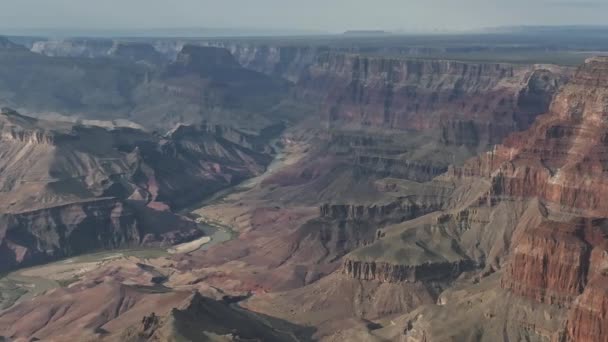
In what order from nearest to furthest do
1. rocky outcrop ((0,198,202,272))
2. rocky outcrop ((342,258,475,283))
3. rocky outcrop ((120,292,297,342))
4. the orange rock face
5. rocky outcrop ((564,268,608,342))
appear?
1. rocky outcrop ((564,268,608,342))
2. the orange rock face
3. rocky outcrop ((120,292,297,342))
4. rocky outcrop ((342,258,475,283))
5. rocky outcrop ((0,198,202,272))

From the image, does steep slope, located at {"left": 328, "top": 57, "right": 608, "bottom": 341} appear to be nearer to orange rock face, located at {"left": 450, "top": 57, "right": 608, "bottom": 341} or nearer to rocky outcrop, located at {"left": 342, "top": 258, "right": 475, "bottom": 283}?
orange rock face, located at {"left": 450, "top": 57, "right": 608, "bottom": 341}

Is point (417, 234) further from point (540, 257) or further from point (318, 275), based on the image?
point (540, 257)

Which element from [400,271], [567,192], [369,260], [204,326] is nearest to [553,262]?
[400,271]

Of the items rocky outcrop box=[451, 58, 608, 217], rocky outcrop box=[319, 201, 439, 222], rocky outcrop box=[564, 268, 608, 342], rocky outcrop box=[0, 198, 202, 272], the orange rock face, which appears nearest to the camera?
rocky outcrop box=[564, 268, 608, 342]

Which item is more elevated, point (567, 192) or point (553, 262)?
point (553, 262)

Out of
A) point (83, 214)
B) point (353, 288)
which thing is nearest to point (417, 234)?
point (353, 288)

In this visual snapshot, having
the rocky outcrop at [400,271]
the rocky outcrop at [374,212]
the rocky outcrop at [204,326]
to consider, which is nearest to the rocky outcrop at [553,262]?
the rocky outcrop at [400,271]

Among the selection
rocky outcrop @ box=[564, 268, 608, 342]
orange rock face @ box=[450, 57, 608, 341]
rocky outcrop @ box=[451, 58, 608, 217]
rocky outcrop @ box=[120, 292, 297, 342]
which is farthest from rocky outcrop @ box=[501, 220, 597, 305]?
rocky outcrop @ box=[120, 292, 297, 342]

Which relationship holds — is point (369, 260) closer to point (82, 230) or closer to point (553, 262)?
point (553, 262)
